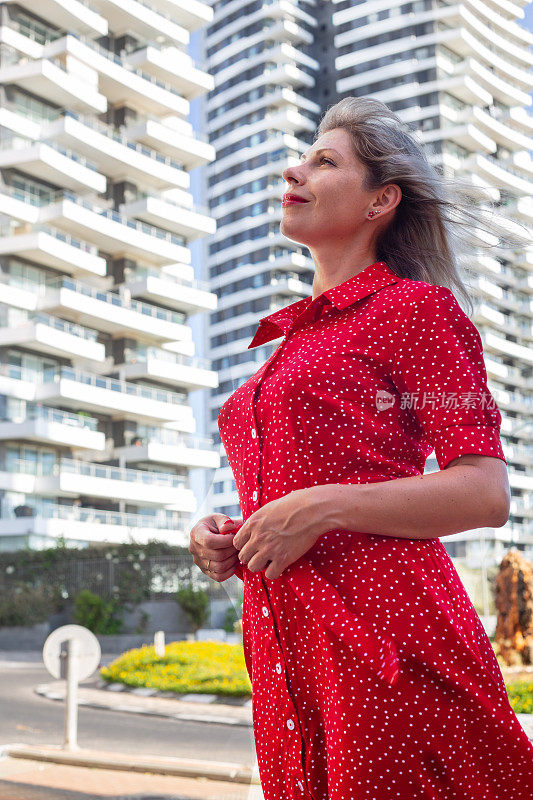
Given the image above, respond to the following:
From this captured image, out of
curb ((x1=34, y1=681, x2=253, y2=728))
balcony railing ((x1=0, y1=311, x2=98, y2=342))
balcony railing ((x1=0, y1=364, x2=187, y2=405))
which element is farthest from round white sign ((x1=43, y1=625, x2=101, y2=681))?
balcony railing ((x1=0, y1=364, x2=187, y2=405))

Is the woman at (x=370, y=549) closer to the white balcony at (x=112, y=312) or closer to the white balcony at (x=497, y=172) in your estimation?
the white balcony at (x=497, y=172)

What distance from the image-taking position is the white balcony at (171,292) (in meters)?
4.17

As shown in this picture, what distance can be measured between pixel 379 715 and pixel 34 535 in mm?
3516

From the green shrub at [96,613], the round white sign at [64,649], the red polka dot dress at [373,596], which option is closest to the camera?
the red polka dot dress at [373,596]

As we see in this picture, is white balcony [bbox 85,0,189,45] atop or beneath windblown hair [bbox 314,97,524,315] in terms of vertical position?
atop

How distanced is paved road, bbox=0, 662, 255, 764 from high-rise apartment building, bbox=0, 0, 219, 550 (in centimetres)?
68

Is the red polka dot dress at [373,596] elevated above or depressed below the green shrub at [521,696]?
A: above

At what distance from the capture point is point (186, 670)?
370 cm

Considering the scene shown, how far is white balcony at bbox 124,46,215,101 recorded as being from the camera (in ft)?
13.0

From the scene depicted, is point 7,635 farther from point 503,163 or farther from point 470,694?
point 470,694

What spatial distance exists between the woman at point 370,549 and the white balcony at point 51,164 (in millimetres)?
3266

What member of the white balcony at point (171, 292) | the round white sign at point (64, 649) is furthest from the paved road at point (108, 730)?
the white balcony at point (171, 292)

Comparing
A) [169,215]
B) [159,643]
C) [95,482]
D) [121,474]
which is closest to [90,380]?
[95,482]

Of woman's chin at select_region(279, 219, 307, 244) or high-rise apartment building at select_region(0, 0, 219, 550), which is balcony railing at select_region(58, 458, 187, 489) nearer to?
high-rise apartment building at select_region(0, 0, 219, 550)
